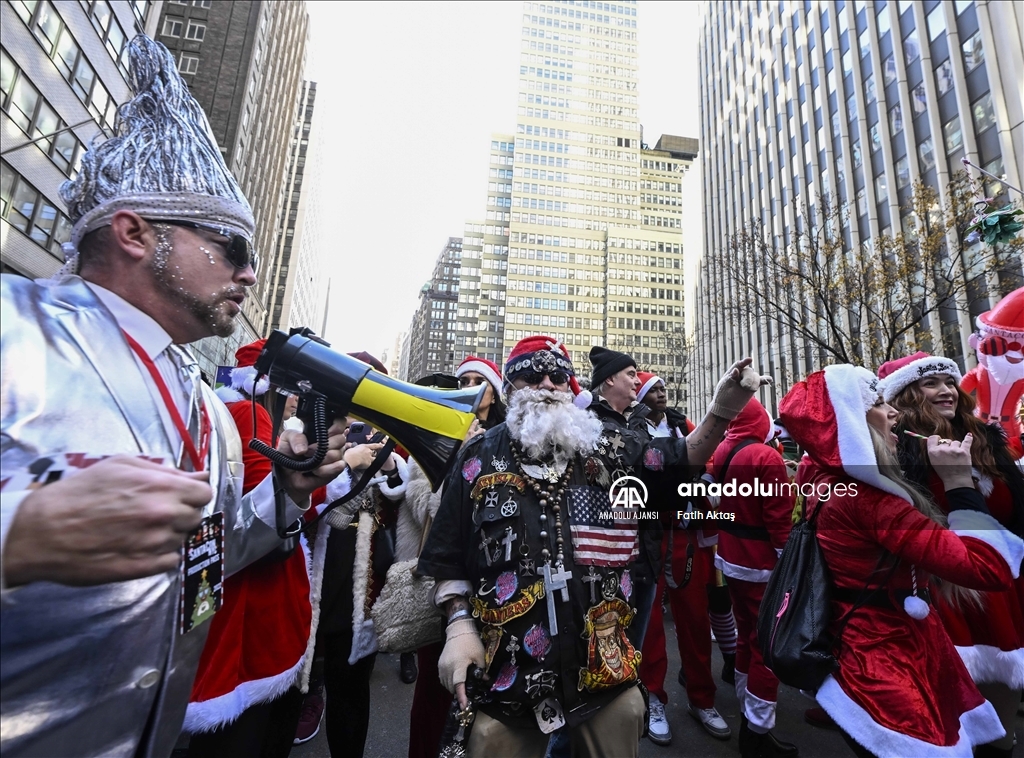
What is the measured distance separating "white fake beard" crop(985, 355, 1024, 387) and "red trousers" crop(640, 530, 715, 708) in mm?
3040

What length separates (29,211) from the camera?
15.5 m

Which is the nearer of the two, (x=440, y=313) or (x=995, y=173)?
(x=995, y=173)

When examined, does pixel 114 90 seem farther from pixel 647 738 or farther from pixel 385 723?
pixel 647 738

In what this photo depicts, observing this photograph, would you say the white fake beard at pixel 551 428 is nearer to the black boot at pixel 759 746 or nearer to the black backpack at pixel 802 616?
the black backpack at pixel 802 616

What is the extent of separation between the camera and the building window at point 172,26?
3616cm

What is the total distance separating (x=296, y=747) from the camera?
353cm

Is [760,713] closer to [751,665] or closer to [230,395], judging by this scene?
[751,665]

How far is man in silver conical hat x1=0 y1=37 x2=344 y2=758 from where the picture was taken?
2.57 feet

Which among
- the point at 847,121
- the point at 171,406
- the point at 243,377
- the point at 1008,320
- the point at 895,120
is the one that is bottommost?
the point at 171,406

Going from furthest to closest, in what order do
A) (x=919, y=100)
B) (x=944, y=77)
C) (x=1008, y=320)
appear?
(x=919, y=100) → (x=944, y=77) → (x=1008, y=320)

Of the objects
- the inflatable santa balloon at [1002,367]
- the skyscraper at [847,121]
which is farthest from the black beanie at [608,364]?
the skyscraper at [847,121]

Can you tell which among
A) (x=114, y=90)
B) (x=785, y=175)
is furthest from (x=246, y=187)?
(x=785, y=175)

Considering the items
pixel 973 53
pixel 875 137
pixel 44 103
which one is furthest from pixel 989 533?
pixel 875 137

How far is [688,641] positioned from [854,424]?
2.49 m
